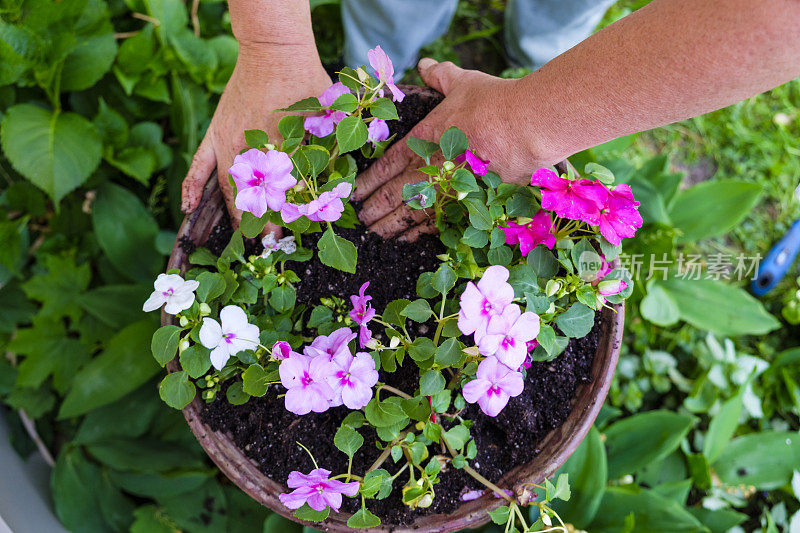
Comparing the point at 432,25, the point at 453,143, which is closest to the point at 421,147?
the point at 453,143

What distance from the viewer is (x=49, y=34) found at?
3.54 ft

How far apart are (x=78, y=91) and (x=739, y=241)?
1.77 metres

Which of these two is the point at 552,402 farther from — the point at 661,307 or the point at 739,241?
the point at 739,241

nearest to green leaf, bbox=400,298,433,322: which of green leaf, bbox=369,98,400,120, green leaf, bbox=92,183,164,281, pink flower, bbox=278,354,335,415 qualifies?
pink flower, bbox=278,354,335,415

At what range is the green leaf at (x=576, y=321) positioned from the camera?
2.23 ft

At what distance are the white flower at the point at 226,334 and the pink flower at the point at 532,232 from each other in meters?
0.34

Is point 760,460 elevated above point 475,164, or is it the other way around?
point 475,164

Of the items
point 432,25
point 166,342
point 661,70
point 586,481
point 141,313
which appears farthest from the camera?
point 432,25

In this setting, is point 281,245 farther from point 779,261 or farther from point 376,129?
point 779,261

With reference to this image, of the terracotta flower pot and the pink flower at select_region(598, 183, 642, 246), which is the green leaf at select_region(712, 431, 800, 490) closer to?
the terracotta flower pot

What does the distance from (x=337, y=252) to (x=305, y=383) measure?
0.15 meters

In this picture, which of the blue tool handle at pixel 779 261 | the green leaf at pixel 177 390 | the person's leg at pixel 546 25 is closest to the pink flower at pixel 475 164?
the green leaf at pixel 177 390

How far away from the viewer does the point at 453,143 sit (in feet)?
2.19

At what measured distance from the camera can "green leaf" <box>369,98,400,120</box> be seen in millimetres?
646
